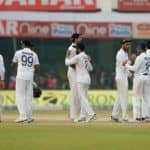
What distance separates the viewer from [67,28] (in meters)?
38.1

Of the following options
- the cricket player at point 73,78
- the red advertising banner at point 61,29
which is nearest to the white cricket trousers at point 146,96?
the cricket player at point 73,78

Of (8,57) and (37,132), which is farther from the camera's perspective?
(8,57)

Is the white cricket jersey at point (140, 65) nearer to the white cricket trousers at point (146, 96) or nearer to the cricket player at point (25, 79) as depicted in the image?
the white cricket trousers at point (146, 96)

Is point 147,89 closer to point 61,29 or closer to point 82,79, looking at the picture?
point 82,79

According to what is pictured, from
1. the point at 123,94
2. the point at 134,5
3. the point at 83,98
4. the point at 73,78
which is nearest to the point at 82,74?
the point at 73,78

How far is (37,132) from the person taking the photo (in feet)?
57.3

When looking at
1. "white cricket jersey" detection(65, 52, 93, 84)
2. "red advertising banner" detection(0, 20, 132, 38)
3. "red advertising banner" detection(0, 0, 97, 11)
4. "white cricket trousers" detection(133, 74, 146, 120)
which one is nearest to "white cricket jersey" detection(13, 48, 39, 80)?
"white cricket jersey" detection(65, 52, 93, 84)

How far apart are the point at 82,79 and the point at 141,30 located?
1672cm

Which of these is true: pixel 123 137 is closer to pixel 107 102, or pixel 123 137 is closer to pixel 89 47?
pixel 107 102

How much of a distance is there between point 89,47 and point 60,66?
181 centimetres

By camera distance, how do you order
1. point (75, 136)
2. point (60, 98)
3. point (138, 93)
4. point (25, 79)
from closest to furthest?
point (75, 136) < point (25, 79) < point (138, 93) < point (60, 98)

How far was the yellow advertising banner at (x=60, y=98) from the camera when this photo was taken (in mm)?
34062

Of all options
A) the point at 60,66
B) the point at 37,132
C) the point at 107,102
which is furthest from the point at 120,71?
the point at 60,66

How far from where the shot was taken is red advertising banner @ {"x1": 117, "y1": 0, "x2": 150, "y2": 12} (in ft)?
127
